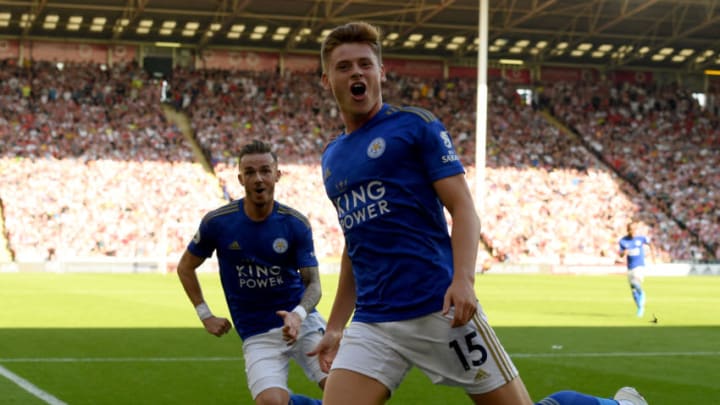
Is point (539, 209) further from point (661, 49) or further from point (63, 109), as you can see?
point (63, 109)

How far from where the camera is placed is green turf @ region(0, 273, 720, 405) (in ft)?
38.2

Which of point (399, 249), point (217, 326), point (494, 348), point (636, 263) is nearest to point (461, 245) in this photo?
point (399, 249)

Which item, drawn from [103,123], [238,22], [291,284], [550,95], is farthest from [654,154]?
[291,284]

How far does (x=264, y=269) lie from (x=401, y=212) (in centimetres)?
287

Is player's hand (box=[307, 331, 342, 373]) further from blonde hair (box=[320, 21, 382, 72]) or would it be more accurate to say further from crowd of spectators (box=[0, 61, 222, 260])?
crowd of spectators (box=[0, 61, 222, 260])

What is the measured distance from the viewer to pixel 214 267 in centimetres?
4188

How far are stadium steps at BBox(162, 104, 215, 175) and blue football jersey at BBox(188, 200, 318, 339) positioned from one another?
40.5 m

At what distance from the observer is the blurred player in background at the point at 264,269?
24.6ft

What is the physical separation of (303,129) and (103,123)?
9.32 metres

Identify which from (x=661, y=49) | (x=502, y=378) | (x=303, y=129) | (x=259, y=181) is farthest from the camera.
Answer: (x=661, y=49)

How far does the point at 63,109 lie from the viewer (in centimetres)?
4888

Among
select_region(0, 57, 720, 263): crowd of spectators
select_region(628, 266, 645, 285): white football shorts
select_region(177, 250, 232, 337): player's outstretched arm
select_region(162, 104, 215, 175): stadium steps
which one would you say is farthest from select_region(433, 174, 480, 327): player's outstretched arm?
select_region(162, 104, 215, 175): stadium steps

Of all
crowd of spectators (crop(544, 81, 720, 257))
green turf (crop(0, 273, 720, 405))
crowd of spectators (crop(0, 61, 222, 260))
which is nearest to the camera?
green turf (crop(0, 273, 720, 405))

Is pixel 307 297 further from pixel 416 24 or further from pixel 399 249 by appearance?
pixel 416 24
